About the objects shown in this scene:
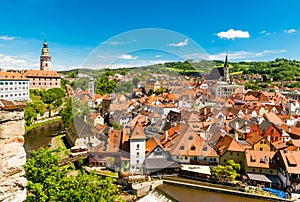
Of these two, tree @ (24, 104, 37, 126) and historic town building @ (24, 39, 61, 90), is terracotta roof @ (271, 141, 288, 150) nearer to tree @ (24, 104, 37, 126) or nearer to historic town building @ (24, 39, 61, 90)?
tree @ (24, 104, 37, 126)

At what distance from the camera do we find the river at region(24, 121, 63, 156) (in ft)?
47.4

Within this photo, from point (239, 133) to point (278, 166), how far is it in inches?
154

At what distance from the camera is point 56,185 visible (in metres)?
4.42

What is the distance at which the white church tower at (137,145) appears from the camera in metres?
8.42

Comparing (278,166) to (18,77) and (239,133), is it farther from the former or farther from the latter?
(18,77)

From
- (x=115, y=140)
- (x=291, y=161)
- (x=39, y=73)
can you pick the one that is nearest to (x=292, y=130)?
(x=291, y=161)

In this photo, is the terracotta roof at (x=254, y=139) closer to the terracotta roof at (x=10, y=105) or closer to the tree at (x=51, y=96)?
the terracotta roof at (x=10, y=105)

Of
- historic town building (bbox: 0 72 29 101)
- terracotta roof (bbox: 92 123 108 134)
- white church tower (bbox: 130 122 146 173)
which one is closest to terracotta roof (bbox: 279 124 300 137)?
white church tower (bbox: 130 122 146 173)

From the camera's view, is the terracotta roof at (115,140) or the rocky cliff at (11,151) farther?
the terracotta roof at (115,140)

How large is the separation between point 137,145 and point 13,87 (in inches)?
738

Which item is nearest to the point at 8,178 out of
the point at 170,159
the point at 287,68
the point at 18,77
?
the point at 170,159

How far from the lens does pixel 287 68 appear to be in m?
62.2

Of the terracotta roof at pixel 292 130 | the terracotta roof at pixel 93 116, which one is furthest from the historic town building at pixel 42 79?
the terracotta roof at pixel 292 130

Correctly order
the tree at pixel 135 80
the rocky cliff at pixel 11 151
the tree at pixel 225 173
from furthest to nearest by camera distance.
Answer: the tree at pixel 225 173
the tree at pixel 135 80
the rocky cliff at pixel 11 151
